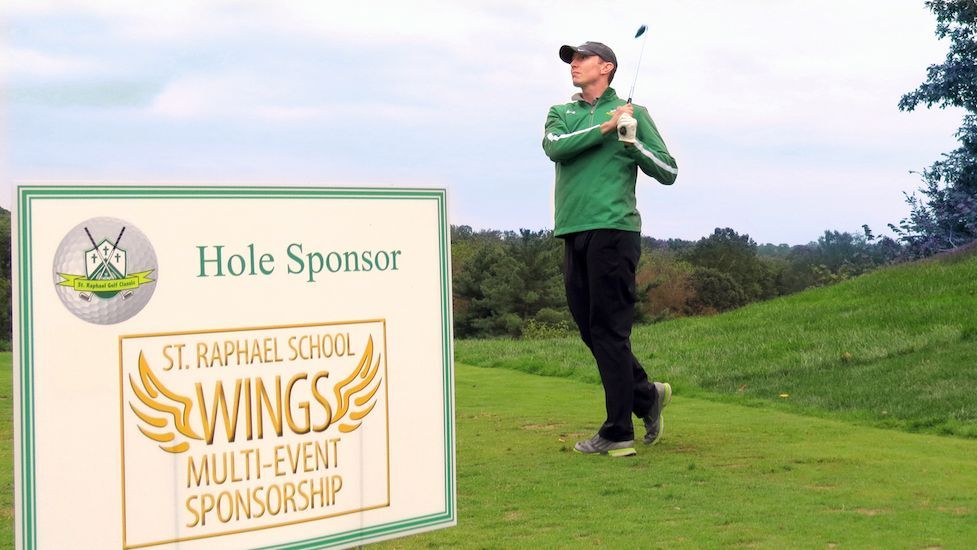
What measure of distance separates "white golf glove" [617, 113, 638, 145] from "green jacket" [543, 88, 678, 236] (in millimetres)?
76

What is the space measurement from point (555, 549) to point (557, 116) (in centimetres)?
273

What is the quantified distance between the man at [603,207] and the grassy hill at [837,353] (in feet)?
8.71

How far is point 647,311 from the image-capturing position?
45875 mm

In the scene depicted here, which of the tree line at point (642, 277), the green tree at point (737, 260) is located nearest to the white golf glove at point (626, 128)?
the tree line at point (642, 277)

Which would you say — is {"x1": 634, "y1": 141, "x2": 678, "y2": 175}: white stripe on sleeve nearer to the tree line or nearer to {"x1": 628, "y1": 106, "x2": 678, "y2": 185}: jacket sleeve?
{"x1": 628, "y1": 106, "x2": 678, "y2": 185}: jacket sleeve

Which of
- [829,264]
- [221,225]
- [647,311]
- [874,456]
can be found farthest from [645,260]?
[221,225]

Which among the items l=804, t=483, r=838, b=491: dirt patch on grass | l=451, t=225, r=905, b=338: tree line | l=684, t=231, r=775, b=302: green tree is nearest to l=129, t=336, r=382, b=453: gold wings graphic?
l=804, t=483, r=838, b=491: dirt patch on grass

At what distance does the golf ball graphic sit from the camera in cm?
295

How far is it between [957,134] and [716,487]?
79.4 feet

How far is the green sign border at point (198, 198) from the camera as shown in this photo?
2.90 meters

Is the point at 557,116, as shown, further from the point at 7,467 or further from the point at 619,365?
the point at 7,467

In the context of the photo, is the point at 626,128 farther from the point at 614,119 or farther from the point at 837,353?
the point at 837,353

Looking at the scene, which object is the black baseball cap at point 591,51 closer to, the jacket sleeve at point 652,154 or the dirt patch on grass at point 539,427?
the jacket sleeve at point 652,154

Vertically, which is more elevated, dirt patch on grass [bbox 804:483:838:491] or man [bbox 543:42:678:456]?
man [bbox 543:42:678:456]
